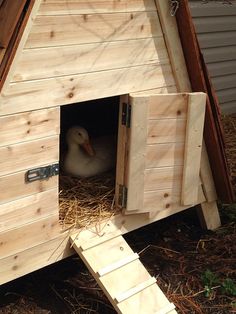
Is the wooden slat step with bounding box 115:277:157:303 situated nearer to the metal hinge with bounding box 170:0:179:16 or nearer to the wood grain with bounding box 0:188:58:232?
the wood grain with bounding box 0:188:58:232

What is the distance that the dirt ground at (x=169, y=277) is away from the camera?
2.84 m

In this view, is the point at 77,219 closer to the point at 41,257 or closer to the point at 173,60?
the point at 41,257

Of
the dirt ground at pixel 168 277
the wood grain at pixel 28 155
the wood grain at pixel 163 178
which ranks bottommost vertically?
the dirt ground at pixel 168 277

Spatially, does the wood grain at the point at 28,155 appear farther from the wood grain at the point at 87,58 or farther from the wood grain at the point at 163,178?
the wood grain at the point at 163,178

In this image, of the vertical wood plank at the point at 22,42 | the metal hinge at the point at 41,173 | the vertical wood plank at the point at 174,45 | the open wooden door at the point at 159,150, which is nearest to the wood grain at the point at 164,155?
the open wooden door at the point at 159,150

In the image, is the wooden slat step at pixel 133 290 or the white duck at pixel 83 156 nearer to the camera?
the wooden slat step at pixel 133 290

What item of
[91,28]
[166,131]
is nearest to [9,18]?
[91,28]

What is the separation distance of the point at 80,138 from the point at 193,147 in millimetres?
737

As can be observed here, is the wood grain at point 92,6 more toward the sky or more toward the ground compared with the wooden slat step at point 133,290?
more toward the sky

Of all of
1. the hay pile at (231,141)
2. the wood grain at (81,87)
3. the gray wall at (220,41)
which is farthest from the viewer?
the gray wall at (220,41)

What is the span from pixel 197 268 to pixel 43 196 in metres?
1.22

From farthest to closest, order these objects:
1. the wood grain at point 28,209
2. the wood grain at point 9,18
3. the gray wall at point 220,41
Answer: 1. the gray wall at point 220,41
2. the wood grain at point 28,209
3. the wood grain at point 9,18

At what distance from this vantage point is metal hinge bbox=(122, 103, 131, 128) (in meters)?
2.67

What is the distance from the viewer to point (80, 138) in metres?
3.25
